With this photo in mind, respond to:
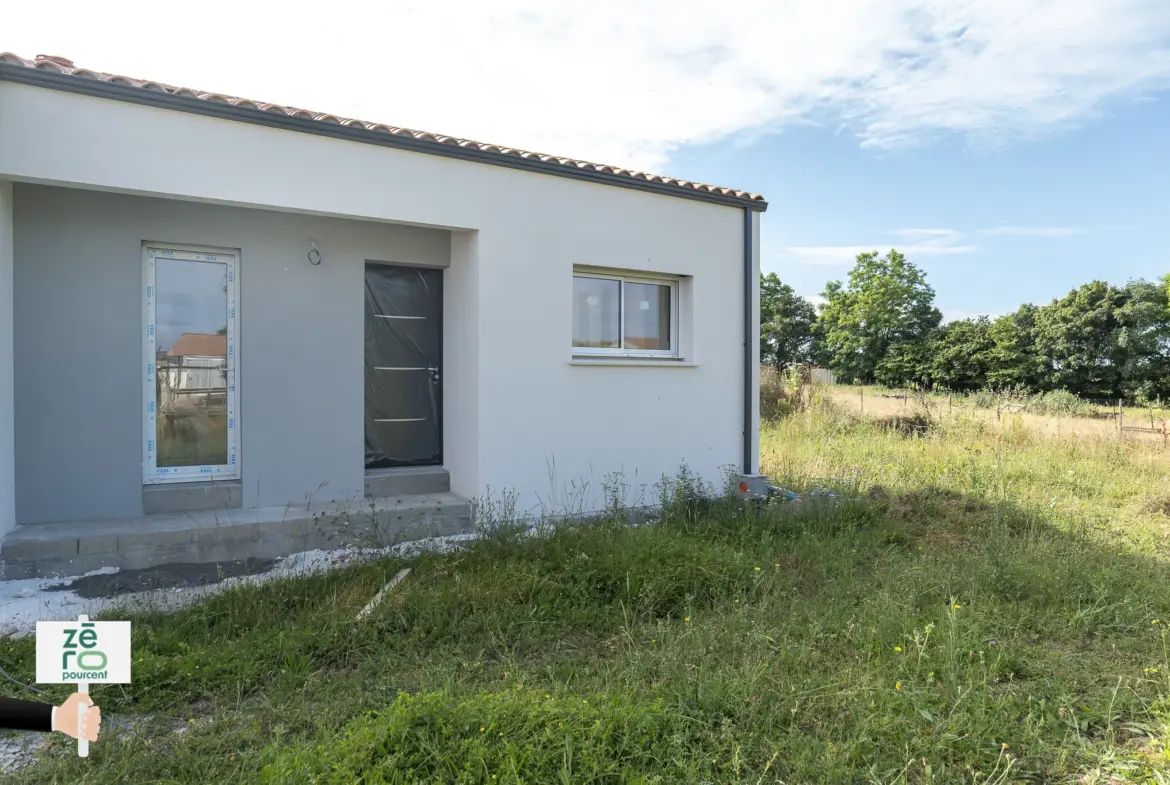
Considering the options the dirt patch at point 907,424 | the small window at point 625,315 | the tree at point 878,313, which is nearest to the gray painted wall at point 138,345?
the small window at point 625,315

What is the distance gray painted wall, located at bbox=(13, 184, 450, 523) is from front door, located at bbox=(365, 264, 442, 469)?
366 mm

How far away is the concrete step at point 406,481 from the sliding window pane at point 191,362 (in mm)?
1336

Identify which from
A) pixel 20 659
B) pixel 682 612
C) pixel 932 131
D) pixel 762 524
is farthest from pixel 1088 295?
pixel 20 659

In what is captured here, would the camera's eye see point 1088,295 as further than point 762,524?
Yes

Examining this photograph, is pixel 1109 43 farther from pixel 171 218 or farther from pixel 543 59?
pixel 171 218

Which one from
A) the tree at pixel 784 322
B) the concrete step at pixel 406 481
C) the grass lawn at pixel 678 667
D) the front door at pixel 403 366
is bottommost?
the grass lawn at pixel 678 667

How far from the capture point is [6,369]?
15.9ft

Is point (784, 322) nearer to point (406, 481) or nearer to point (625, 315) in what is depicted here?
point (625, 315)

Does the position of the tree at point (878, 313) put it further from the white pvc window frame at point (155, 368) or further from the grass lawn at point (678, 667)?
the white pvc window frame at point (155, 368)

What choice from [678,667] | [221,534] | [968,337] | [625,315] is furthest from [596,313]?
[968,337]

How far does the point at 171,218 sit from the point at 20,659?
11.8ft

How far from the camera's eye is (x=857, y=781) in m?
2.59

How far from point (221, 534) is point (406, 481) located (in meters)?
1.77

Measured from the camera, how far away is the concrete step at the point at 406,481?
657 centimetres
